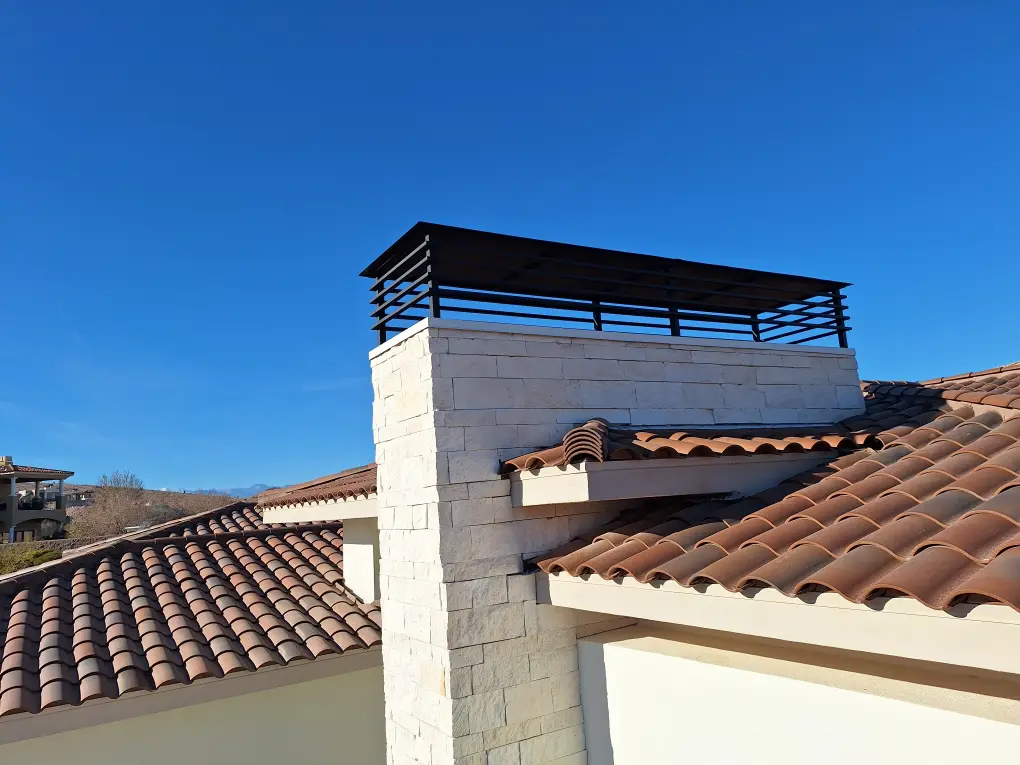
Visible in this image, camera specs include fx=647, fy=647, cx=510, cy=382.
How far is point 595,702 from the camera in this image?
16.8ft

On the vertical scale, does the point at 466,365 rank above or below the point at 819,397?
above

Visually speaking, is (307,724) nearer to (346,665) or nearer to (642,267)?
(346,665)

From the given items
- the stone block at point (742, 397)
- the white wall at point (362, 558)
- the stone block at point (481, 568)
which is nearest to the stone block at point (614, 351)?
the stone block at point (742, 397)

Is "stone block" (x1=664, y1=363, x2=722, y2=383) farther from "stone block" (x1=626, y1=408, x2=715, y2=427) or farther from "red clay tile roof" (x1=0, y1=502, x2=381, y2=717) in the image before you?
"red clay tile roof" (x1=0, y1=502, x2=381, y2=717)

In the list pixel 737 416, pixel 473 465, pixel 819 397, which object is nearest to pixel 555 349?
pixel 473 465

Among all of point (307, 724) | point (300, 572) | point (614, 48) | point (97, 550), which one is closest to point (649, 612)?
point (307, 724)

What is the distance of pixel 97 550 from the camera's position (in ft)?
30.1

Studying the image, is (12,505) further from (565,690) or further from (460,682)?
(565,690)

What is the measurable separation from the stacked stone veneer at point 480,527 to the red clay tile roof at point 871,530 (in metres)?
0.50

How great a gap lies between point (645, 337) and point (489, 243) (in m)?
1.76

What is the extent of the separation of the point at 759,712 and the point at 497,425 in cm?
275

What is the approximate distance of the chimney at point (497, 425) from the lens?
16.5 feet

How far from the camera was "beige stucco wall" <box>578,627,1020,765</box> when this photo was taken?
119 inches

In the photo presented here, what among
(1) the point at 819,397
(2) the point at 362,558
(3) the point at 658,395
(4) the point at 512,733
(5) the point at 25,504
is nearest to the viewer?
(4) the point at 512,733
